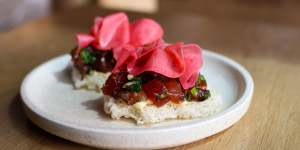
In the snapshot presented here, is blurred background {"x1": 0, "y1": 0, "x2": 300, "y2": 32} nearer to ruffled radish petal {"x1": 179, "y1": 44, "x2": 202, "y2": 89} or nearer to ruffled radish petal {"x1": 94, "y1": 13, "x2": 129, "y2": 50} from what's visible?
ruffled radish petal {"x1": 94, "y1": 13, "x2": 129, "y2": 50}

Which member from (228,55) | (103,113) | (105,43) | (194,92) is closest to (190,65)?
(194,92)

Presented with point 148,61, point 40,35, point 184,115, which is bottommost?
point 40,35

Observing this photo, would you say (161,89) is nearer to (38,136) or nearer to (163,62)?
(163,62)

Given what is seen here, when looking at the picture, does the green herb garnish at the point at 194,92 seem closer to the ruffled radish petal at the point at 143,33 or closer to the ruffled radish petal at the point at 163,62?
the ruffled radish petal at the point at 163,62

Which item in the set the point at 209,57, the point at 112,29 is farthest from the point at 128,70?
the point at 209,57

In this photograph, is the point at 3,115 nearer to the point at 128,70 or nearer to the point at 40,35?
the point at 128,70

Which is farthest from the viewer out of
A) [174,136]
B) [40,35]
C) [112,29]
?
[40,35]

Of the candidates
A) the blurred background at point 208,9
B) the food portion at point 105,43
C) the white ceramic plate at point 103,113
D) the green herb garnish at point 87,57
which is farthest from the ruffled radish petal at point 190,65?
the blurred background at point 208,9
